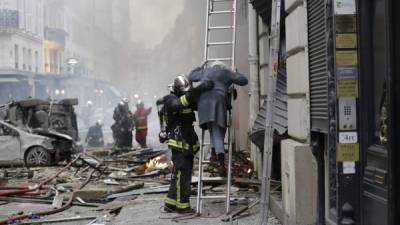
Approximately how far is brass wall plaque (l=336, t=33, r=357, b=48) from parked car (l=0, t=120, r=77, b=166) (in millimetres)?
12738

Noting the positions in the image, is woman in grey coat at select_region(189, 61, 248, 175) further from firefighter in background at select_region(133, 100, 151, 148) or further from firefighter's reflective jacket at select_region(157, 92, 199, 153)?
firefighter in background at select_region(133, 100, 151, 148)

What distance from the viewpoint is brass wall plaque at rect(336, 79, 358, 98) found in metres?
3.22

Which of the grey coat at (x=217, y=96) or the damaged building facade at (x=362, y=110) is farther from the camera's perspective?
the grey coat at (x=217, y=96)

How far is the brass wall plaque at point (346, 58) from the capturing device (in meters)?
3.23

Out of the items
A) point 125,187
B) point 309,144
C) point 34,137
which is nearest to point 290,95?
point 309,144

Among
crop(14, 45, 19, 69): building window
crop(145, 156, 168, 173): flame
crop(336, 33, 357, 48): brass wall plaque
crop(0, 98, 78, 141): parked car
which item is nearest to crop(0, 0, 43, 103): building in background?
crop(14, 45, 19, 69): building window

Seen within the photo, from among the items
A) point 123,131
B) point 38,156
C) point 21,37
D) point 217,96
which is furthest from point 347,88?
point 21,37

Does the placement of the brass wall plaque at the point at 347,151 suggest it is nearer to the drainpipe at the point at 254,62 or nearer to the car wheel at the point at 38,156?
the drainpipe at the point at 254,62

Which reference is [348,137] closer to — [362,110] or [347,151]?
[347,151]

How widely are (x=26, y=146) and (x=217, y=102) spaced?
9664 millimetres

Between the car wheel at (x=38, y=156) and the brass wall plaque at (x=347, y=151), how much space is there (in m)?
12.7

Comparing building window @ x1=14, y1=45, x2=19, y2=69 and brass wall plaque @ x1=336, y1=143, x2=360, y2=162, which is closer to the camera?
brass wall plaque @ x1=336, y1=143, x2=360, y2=162

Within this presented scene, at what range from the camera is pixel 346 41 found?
3277 millimetres

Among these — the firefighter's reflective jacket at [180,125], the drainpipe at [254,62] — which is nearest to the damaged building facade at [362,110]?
the firefighter's reflective jacket at [180,125]
